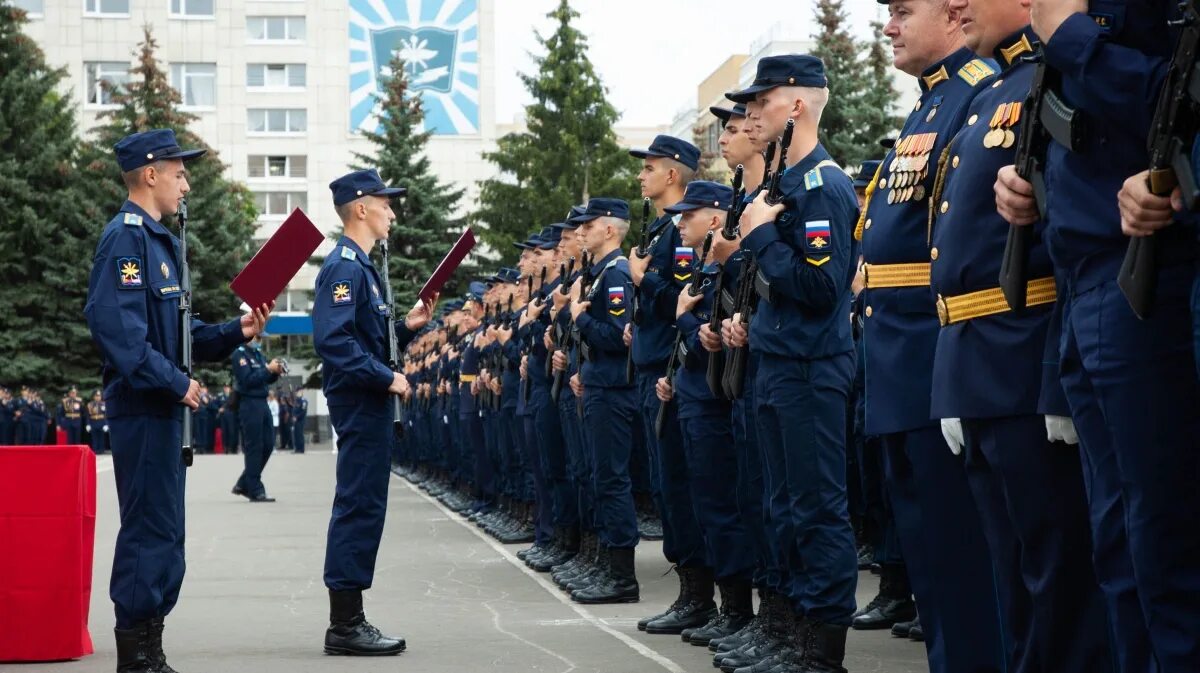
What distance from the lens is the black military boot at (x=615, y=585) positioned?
10.5 m

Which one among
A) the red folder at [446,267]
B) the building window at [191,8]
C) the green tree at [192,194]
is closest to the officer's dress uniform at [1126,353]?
the red folder at [446,267]

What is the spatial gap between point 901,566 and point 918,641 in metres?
0.64

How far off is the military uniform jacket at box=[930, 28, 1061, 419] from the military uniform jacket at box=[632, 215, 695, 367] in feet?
14.9

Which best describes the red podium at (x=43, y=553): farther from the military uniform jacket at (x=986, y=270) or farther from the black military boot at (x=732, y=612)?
the military uniform jacket at (x=986, y=270)

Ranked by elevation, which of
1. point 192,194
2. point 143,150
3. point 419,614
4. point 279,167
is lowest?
point 419,614

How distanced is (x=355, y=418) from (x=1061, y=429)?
5.23 meters

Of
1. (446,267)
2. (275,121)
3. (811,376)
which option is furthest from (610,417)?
(275,121)

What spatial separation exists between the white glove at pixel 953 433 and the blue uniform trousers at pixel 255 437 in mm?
18237

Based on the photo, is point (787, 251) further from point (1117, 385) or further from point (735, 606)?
point (1117, 385)

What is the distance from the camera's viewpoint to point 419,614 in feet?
33.4

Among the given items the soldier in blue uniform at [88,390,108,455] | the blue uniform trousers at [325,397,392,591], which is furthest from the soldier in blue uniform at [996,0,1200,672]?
the soldier in blue uniform at [88,390,108,455]

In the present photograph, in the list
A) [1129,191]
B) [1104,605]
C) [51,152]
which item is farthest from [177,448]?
[51,152]

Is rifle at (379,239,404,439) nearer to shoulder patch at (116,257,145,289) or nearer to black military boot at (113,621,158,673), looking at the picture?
shoulder patch at (116,257,145,289)

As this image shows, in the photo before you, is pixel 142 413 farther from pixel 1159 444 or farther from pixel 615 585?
pixel 1159 444
